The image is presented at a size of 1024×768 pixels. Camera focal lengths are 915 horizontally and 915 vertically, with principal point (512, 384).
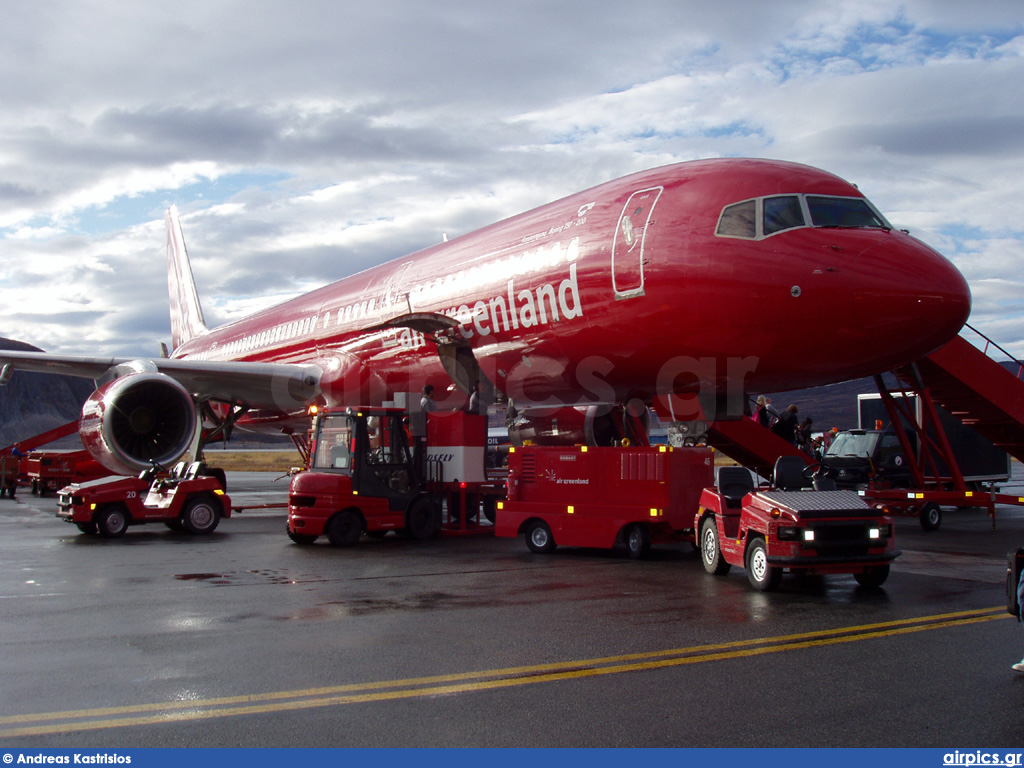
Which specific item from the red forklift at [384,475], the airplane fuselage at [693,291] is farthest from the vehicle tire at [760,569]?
the red forklift at [384,475]

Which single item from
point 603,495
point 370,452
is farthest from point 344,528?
point 603,495

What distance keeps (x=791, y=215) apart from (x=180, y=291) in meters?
24.2

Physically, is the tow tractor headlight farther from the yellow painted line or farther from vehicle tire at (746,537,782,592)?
the yellow painted line

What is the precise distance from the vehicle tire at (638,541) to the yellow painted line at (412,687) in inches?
162

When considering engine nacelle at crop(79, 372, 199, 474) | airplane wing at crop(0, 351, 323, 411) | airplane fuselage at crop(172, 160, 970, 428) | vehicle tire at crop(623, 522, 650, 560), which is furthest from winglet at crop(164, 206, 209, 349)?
vehicle tire at crop(623, 522, 650, 560)

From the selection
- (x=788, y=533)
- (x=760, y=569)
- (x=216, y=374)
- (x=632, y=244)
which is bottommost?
(x=760, y=569)

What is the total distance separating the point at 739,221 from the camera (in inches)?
357

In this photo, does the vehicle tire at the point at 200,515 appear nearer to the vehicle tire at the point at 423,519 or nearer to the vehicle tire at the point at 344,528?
the vehicle tire at the point at 344,528

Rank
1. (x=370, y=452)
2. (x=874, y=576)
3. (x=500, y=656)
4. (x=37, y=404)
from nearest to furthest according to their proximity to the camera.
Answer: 1. (x=500, y=656)
2. (x=874, y=576)
3. (x=370, y=452)
4. (x=37, y=404)

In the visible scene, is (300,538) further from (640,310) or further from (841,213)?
(841,213)

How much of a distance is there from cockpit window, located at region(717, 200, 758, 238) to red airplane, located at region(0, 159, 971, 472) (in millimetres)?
20

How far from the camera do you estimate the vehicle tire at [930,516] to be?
14.9 meters

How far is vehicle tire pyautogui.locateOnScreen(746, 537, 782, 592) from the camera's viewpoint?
801 cm

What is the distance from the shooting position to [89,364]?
1725cm
